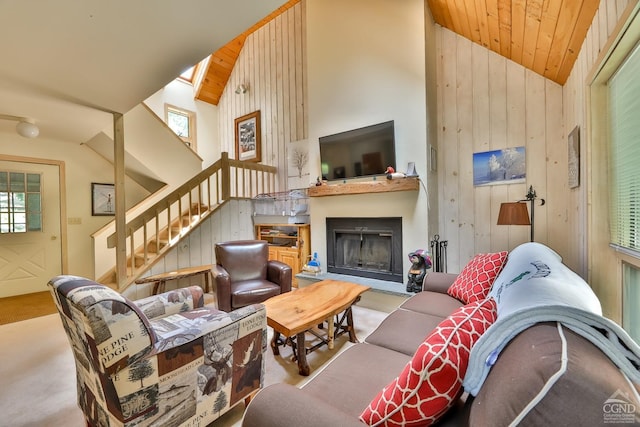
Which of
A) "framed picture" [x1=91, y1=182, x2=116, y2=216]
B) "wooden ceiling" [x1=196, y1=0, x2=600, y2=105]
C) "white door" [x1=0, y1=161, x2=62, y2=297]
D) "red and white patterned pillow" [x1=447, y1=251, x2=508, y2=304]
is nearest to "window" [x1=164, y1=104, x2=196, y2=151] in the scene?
"framed picture" [x1=91, y1=182, x2=116, y2=216]

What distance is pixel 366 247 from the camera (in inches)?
145

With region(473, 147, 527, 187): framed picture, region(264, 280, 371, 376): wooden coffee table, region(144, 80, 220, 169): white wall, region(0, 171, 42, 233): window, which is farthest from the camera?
region(144, 80, 220, 169): white wall

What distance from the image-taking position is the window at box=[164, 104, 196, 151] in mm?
5527

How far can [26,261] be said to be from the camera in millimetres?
4176

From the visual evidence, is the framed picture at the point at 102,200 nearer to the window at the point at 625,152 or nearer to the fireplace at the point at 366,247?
the fireplace at the point at 366,247

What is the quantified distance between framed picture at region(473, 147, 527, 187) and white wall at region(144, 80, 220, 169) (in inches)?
212

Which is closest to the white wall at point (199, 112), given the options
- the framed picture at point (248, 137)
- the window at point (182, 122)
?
the window at point (182, 122)

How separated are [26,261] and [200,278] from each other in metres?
2.76

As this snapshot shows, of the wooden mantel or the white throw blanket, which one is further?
the wooden mantel

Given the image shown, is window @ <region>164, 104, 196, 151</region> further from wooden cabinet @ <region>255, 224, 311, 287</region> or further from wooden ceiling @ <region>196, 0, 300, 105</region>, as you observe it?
wooden cabinet @ <region>255, 224, 311, 287</region>

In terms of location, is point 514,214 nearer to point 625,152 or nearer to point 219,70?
point 625,152

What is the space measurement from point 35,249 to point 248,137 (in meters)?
3.99

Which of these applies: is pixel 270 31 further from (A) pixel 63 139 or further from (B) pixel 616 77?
(B) pixel 616 77

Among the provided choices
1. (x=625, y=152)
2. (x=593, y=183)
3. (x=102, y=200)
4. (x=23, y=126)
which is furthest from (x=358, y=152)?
(x=102, y=200)
